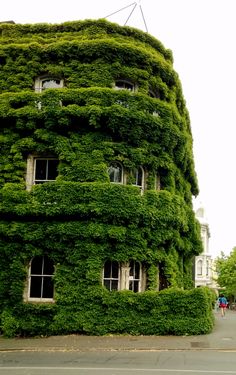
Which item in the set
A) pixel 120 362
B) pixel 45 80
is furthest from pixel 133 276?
pixel 45 80

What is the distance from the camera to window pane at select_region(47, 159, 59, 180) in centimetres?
2317

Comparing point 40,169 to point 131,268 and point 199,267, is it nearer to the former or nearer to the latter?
point 131,268

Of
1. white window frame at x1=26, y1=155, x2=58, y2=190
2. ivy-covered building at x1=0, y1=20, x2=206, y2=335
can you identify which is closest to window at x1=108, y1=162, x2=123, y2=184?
ivy-covered building at x1=0, y1=20, x2=206, y2=335

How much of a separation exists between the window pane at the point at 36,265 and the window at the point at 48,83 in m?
8.13

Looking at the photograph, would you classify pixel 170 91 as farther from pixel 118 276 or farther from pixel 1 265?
pixel 1 265

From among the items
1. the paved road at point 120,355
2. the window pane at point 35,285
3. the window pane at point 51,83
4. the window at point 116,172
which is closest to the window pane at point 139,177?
the window at point 116,172

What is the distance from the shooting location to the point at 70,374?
467 inches

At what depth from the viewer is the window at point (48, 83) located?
24.4 meters

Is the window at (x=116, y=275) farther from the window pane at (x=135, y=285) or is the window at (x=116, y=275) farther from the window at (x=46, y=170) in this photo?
the window at (x=46, y=170)

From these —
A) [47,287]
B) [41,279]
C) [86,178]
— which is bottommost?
[47,287]

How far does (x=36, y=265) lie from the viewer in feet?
72.5

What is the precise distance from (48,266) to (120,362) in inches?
334

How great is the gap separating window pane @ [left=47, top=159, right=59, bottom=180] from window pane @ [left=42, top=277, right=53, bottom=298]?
4.55m

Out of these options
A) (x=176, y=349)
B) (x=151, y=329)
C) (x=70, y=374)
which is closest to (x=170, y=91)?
(x=151, y=329)
